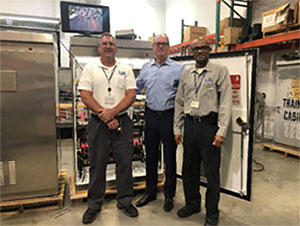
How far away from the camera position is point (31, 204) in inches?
102

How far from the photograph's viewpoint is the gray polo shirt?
2.09m

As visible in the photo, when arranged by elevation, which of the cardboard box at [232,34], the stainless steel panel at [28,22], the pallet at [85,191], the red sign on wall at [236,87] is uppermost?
the stainless steel panel at [28,22]

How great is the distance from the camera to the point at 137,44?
9.68ft

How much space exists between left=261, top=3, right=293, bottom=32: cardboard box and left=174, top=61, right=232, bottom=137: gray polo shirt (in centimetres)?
250

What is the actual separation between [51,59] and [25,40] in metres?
0.30

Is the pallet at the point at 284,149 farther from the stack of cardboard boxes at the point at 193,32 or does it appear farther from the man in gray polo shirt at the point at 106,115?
the man in gray polo shirt at the point at 106,115

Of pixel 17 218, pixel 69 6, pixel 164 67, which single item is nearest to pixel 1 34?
pixel 69 6

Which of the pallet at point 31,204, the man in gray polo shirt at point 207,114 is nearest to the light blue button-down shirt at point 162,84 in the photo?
the man in gray polo shirt at point 207,114

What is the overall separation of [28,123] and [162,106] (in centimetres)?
145

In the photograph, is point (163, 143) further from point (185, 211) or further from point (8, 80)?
point (8, 80)

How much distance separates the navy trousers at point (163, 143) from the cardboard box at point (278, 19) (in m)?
2.78

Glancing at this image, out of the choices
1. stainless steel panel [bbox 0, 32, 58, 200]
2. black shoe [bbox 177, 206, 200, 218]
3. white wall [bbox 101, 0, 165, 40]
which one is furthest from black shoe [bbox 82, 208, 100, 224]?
white wall [bbox 101, 0, 165, 40]

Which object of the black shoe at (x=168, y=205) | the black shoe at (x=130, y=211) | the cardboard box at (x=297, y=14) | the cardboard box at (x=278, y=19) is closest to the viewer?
the black shoe at (x=130, y=211)

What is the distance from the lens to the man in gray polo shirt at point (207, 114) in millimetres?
2107
